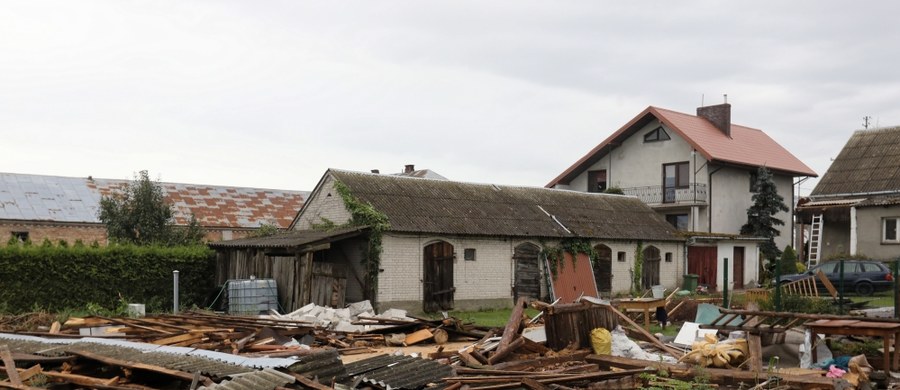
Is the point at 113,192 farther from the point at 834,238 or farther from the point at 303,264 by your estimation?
the point at 834,238

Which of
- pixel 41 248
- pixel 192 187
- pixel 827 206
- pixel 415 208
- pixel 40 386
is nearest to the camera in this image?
pixel 40 386

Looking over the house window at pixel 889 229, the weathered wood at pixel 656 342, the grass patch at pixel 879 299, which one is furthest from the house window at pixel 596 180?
the weathered wood at pixel 656 342

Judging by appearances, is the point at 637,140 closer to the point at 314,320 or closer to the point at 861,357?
the point at 314,320

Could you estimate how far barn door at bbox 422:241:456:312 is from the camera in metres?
25.3

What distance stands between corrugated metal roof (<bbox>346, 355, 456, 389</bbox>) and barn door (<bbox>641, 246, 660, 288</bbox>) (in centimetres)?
2100

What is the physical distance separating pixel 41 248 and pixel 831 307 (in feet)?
65.3

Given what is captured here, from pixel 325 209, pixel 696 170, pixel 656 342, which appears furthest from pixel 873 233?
pixel 656 342

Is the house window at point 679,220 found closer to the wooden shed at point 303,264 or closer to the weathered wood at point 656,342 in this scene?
the wooden shed at point 303,264

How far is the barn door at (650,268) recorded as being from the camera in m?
32.4

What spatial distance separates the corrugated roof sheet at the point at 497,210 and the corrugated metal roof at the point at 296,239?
1.37 meters

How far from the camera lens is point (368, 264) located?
23.9 m

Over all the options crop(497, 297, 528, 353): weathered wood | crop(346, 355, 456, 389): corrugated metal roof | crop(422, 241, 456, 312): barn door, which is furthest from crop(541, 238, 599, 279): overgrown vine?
crop(346, 355, 456, 389): corrugated metal roof

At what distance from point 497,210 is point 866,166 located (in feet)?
73.0

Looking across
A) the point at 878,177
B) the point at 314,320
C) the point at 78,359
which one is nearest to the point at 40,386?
the point at 78,359
